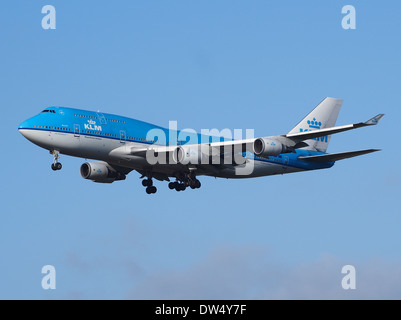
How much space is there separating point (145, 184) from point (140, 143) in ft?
20.9

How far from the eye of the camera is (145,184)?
3073 inches

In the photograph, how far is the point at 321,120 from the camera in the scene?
275ft

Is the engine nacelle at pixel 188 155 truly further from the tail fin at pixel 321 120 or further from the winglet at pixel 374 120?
the winglet at pixel 374 120

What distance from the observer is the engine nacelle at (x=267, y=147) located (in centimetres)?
6894

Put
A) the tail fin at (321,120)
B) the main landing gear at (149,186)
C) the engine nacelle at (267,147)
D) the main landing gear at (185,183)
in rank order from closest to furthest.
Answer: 1. the engine nacelle at (267,147)
2. the main landing gear at (185,183)
3. the main landing gear at (149,186)
4. the tail fin at (321,120)

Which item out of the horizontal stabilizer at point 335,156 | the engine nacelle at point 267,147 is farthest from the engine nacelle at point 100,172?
the horizontal stabilizer at point 335,156

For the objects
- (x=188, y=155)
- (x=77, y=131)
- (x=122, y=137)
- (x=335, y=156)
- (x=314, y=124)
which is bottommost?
(x=188, y=155)

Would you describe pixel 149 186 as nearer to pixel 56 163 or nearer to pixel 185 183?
pixel 185 183

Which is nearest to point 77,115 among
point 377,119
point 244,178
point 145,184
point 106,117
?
point 106,117

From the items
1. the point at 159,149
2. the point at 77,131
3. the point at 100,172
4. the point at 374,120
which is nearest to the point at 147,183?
the point at 100,172

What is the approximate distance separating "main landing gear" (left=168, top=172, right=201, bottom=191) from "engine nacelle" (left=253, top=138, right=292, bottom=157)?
7033 millimetres

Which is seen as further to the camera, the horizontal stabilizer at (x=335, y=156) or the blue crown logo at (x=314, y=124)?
the blue crown logo at (x=314, y=124)

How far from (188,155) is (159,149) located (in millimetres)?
2560

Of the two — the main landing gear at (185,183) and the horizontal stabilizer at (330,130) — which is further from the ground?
the horizontal stabilizer at (330,130)
